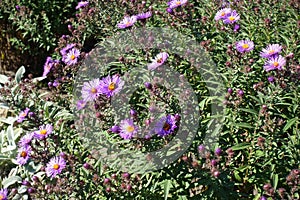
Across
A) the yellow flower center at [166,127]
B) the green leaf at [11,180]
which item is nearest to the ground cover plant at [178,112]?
the yellow flower center at [166,127]

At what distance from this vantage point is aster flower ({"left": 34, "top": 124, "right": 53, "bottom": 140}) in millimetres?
2746

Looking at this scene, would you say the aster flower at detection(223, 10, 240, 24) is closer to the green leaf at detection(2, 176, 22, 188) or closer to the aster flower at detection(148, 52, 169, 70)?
the aster flower at detection(148, 52, 169, 70)

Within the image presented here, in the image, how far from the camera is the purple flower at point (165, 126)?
8.03 feet

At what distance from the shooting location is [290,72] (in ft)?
8.54

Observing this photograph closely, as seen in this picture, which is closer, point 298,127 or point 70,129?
point 298,127

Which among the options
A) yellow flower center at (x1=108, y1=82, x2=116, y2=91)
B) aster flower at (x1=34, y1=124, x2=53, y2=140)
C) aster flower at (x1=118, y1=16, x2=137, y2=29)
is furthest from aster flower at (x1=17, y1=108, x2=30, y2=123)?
aster flower at (x1=118, y1=16, x2=137, y2=29)

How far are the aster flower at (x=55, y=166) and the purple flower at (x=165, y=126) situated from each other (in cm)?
56

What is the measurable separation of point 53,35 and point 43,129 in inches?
117

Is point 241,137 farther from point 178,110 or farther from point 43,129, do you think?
point 43,129

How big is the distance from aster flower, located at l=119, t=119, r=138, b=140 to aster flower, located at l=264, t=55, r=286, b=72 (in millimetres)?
780

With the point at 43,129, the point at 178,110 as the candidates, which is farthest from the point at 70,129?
the point at 178,110

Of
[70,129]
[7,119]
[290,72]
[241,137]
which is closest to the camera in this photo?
[290,72]

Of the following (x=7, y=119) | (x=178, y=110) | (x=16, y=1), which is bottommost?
(x=7, y=119)

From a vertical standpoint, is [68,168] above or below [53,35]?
above
